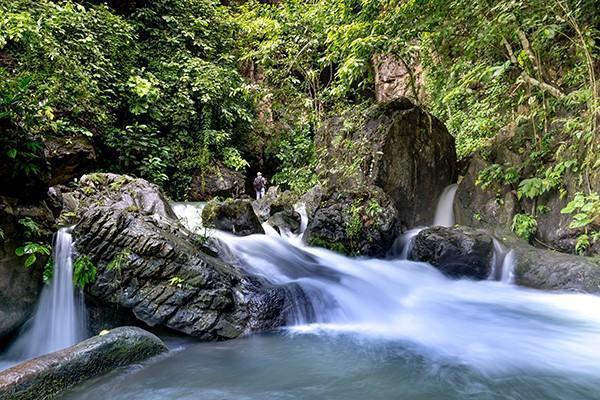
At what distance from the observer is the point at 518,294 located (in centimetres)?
561

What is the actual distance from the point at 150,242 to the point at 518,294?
5296 mm

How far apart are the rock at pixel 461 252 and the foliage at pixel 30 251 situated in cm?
593

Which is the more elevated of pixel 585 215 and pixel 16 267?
pixel 585 215

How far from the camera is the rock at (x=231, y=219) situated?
748cm

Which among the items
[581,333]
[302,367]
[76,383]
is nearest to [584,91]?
[581,333]

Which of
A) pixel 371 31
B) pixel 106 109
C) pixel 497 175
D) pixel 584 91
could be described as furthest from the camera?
pixel 106 109

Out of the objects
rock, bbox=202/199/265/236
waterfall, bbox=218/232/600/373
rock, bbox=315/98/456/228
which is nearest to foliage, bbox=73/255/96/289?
waterfall, bbox=218/232/600/373

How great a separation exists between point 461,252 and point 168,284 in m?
4.88

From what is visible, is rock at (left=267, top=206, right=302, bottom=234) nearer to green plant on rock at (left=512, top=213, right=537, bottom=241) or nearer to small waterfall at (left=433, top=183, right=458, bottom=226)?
small waterfall at (left=433, top=183, right=458, bottom=226)

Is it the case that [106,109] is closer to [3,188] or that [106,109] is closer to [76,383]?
[3,188]

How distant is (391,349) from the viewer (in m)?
3.89

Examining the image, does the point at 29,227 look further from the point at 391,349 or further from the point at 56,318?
the point at 391,349

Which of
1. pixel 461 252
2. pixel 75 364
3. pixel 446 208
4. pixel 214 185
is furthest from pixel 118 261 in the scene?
pixel 214 185

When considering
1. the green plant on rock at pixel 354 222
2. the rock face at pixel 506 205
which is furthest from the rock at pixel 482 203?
the green plant on rock at pixel 354 222
